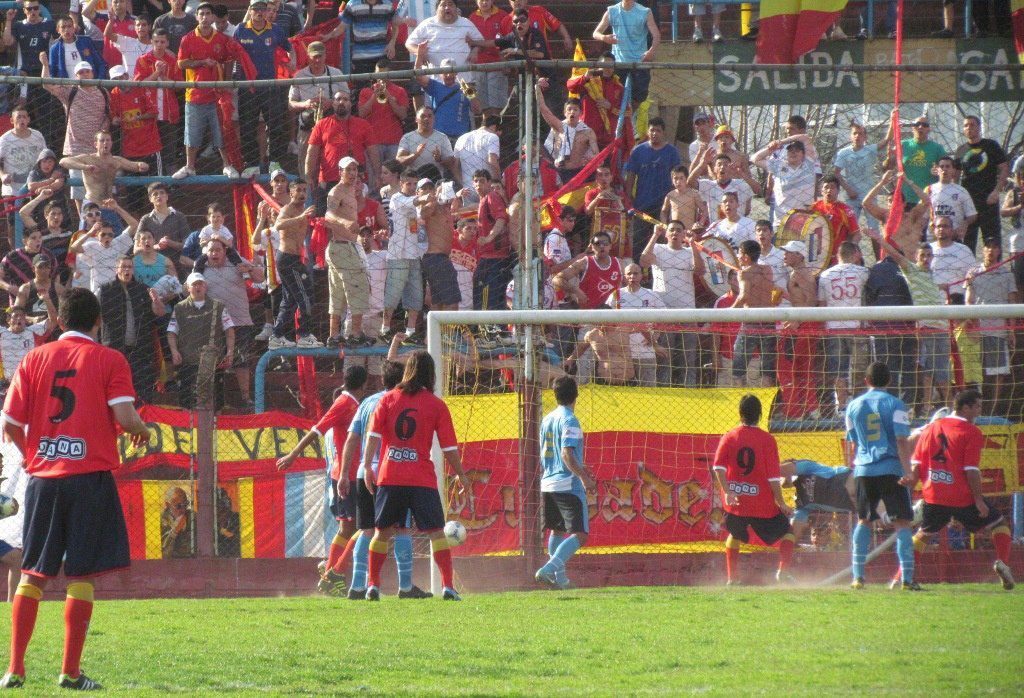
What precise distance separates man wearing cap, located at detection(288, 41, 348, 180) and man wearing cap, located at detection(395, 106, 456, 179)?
92cm

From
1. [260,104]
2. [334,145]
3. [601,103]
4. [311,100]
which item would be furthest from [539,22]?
[260,104]

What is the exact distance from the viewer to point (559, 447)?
11312mm

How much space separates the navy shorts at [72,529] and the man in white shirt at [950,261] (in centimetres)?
886

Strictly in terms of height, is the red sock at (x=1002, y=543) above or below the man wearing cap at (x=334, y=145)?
below

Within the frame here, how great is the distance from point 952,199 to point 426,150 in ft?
17.2

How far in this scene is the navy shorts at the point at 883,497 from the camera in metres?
11.1

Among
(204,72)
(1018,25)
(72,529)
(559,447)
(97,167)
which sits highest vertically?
(1018,25)

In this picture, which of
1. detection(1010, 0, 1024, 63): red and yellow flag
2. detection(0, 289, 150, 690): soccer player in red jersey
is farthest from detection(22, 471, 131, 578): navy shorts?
detection(1010, 0, 1024, 63): red and yellow flag

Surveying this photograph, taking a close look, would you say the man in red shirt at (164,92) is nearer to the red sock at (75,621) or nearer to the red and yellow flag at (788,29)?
the red and yellow flag at (788,29)

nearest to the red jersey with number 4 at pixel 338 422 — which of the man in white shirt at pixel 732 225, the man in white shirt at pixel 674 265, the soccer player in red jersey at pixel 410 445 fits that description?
the soccer player in red jersey at pixel 410 445

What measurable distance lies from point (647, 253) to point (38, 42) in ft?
25.5

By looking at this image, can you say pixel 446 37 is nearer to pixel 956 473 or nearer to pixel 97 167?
pixel 97 167

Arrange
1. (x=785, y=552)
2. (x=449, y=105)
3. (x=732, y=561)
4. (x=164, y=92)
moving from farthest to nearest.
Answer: (x=164, y=92), (x=449, y=105), (x=785, y=552), (x=732, y=561)

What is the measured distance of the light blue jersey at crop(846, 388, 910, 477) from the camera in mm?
10992
